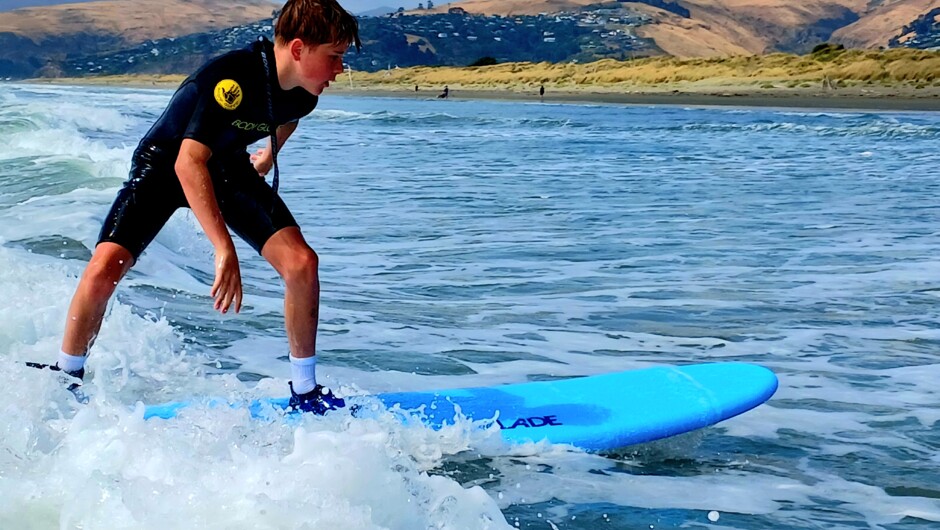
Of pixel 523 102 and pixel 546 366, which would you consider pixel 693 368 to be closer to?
pixel 546 366

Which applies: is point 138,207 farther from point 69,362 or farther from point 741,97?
point 741,97

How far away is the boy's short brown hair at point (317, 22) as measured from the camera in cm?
354

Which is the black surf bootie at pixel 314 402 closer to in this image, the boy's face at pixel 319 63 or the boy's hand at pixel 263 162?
the boy's hand at pixel 263 162

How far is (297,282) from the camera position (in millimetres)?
3721

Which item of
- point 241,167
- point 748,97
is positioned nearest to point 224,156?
point 241,167

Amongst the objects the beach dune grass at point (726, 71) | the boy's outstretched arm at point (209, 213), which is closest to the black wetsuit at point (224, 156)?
the boy's outstretched arm at point (209, 213)

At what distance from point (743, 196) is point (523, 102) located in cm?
4219

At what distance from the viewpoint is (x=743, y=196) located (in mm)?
12273

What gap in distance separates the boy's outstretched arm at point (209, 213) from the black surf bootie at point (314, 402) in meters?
0.57

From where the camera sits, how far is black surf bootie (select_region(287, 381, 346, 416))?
3889 mm

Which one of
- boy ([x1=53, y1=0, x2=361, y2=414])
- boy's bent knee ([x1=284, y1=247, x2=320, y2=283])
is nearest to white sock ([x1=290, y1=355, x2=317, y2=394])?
boy ([x1=53, y1=0, x2=361, y2=414])

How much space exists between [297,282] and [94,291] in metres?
0.73

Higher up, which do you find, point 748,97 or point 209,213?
point 209,213

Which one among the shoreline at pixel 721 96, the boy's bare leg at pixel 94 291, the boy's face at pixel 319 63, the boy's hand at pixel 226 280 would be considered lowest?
the shoreline at pixel 721 96
